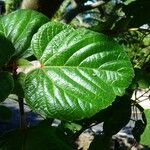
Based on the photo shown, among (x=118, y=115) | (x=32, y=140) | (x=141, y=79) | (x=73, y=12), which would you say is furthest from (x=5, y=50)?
(x=73, y=12)

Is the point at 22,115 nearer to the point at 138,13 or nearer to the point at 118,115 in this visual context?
the point at 118,115

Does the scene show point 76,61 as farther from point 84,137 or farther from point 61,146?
point 84,137

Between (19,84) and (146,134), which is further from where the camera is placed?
(146,134)

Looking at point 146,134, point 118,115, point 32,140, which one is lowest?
point 146,134

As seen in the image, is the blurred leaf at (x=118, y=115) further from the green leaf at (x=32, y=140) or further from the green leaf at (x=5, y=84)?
the green leaf at (x=5, y=84)

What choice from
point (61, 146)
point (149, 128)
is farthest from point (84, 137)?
point (61, 146)

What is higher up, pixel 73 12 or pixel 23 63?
pixel 23 63

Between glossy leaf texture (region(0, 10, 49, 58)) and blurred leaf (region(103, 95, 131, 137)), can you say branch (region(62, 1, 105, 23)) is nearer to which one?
blurred leaf (region(103, 95, 131, 137))

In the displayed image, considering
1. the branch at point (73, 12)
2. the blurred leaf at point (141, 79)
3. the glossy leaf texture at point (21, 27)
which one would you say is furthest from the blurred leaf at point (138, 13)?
the branch at point (73, 12)
